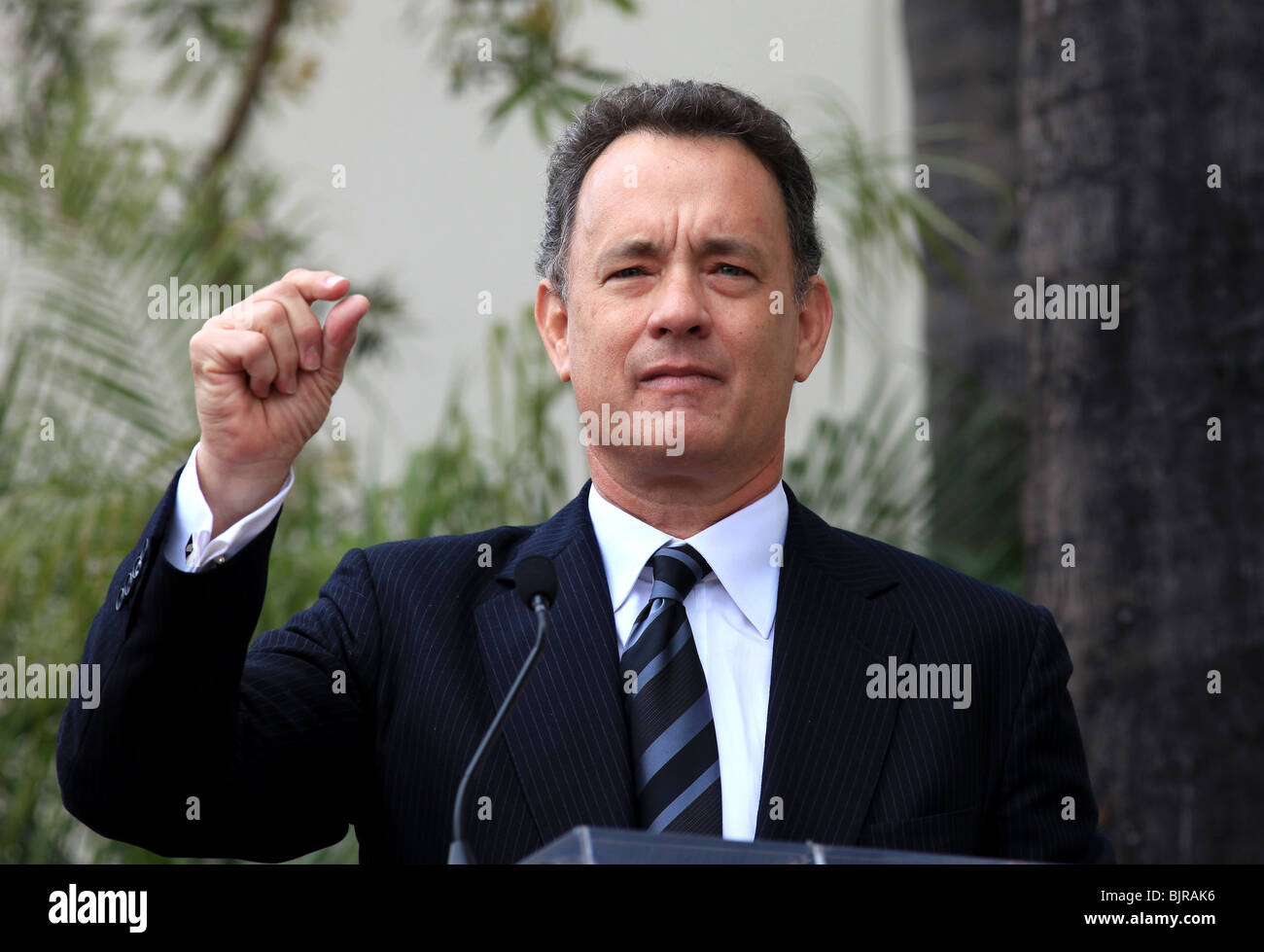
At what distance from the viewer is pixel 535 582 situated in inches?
74.2

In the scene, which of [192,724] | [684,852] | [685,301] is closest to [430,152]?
[685,301]

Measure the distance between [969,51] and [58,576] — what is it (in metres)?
3.51

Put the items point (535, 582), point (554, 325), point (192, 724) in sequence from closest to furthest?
1. point (535, 582)
2. point (192, 724)
3. point (554, 325)

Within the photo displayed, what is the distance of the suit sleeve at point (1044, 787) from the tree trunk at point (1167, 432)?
1192mm

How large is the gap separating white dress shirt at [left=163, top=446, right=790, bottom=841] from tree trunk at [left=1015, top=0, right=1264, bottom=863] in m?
1.25

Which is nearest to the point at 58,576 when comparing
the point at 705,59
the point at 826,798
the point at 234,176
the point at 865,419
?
the point at 234,176

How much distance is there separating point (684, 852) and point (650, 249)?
49.6 inches

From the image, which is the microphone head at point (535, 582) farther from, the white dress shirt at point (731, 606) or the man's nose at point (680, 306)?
the man's nose at point (680, 306)

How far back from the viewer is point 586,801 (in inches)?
87.5

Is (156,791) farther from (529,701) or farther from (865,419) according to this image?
(865,419)

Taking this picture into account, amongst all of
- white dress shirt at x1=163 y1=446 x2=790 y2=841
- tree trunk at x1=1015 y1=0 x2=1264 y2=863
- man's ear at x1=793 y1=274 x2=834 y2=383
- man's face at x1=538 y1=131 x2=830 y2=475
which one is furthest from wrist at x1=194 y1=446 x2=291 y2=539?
tree trunk at x1=1015 y1=0 x2=1264 y2=863

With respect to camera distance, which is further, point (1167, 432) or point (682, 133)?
point (1167, 432)

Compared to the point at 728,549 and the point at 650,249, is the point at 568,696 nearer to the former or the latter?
the point at 728,549
